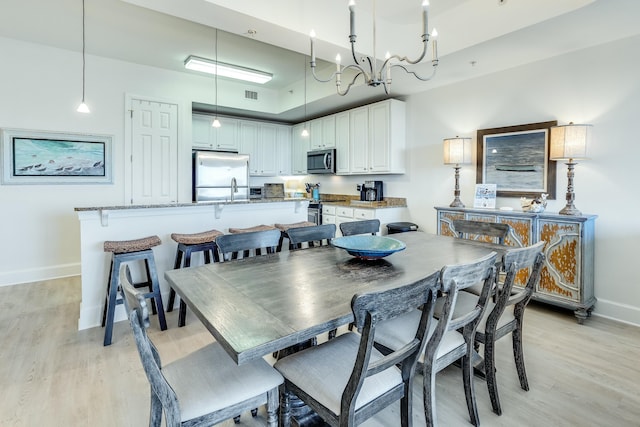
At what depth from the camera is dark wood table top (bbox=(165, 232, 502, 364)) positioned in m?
1.17

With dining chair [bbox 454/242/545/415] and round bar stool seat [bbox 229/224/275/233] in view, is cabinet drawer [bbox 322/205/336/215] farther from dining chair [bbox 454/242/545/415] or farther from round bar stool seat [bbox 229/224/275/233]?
dining chair [bbox 454/242/545/415]

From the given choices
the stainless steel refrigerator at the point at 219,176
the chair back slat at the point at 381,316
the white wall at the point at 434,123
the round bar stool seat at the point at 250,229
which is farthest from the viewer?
the stainless steel refrigerator at the point at 219,176

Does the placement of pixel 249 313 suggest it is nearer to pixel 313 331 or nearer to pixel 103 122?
pixel 313 331

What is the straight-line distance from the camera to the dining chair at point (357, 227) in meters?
2.85

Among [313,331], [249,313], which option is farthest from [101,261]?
[313,331]

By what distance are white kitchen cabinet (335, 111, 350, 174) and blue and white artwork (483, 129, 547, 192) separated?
2217mm

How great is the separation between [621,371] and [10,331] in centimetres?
471

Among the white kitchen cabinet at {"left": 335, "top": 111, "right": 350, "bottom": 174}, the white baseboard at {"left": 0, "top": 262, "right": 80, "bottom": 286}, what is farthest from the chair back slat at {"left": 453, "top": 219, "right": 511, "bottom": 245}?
the white baseboard at {"left": 0, "top": 262, "right": 80, "bottom": 286}

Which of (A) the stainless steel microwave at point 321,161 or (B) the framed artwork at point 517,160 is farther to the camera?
(A) the stainless steel microwave at point 321,161

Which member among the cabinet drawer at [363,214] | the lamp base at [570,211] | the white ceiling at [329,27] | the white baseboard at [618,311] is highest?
the white ceiling at [329,27]

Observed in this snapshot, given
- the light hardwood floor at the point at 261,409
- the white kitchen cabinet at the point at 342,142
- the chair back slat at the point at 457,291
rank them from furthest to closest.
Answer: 1. the white kitchen cabinet at the point at 342,142
2. the light hardwood floor at the point at 261,409
3. the chair back slat at the point at 457,291

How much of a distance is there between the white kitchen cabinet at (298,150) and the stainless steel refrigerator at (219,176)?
1180 mm

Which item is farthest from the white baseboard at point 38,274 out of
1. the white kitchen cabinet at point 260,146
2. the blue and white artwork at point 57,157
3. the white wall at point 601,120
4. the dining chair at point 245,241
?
the white wall at point 601,120

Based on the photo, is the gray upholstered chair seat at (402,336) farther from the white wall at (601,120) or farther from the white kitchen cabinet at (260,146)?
the white kitchen cabinet at (260,146)
